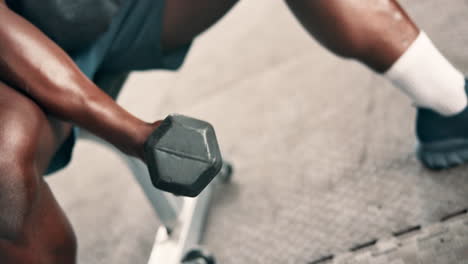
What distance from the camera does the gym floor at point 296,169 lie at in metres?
0.70

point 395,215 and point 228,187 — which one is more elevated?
point 395,215

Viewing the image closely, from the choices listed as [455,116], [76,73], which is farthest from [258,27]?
[76,73]

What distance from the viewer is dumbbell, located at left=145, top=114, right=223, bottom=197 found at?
1.34 feet

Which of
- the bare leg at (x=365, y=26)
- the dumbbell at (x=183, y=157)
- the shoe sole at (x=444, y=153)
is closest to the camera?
the dumbbell at (x=183, y=157)

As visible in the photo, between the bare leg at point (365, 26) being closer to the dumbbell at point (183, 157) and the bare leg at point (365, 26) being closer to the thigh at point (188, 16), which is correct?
the thigh at point (188, 16)

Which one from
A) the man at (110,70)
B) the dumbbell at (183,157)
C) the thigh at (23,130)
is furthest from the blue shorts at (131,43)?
the dumbbell at (183,157)

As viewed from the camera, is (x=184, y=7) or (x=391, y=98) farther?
(x=391, y=98)

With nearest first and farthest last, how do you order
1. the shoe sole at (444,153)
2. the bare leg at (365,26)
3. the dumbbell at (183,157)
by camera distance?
the dumbbell at (183,157)
the bare leg at (365,26)
the shoe sole at (444,153)

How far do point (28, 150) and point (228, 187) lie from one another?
20.6 inches

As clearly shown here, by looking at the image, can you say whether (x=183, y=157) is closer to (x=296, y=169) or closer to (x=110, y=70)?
(x=110, y=70)

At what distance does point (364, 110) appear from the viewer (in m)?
0.92

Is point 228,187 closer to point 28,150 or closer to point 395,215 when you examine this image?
point 395,215

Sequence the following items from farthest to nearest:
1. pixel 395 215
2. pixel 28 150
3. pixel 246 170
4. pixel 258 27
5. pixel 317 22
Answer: pixel 258 27
pixel 246 170
pixel 395 215
pixel 317 22
pixel 28 150

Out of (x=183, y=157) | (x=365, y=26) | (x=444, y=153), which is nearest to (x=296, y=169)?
(x=444, y=153)
